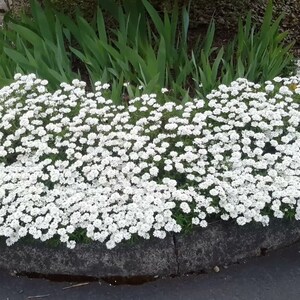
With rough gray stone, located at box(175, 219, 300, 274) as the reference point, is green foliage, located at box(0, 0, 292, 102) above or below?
above

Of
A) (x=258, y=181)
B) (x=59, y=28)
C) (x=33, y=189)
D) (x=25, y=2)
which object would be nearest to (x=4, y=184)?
(x=33, y=189)

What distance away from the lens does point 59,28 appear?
3473mm

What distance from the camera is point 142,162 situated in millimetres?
2480

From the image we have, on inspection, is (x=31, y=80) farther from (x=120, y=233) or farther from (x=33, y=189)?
(x=120, y=233)

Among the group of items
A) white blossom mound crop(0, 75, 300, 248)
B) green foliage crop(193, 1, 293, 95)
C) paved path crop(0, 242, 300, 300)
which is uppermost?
green foliage crop(193, 1, 293, 95)

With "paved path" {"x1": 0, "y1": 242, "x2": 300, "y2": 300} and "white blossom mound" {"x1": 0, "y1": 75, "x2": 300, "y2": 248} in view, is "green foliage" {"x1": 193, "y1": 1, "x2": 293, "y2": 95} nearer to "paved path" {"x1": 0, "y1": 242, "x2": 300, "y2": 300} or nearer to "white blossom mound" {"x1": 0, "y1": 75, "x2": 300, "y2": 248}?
"white blossom mound" {"x1": 0, "y1": 75, "x2": 300, "y2": 248}

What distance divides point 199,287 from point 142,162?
58 centimetres

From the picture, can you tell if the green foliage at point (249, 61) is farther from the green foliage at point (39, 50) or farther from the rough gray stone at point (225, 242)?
the rough gray stone at point (225, 242)

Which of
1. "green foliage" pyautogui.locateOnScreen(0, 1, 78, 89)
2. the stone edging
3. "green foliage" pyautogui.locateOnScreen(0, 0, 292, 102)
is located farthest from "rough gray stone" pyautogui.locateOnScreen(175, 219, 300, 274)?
"green foliage" pyautogui.locateOnScreen(0, 1, 78, 89)

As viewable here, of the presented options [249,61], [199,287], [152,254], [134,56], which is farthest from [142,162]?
[249,61]

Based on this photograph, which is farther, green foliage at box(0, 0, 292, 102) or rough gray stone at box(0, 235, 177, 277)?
green foliage at box(0, 0, 292, 102)

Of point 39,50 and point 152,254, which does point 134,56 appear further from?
point 152,254

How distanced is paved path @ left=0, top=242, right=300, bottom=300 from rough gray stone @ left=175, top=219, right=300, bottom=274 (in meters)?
0.05

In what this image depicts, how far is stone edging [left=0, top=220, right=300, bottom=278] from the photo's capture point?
7.64 ft
